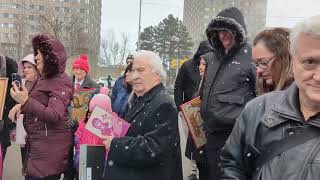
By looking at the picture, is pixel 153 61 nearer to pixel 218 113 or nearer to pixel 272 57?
pixel 218 113

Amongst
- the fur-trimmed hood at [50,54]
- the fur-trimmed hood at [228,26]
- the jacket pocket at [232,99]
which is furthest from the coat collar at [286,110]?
the fur-trimmed hood at [50,54]

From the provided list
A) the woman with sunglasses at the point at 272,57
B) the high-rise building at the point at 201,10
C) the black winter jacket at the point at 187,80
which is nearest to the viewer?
the woman with sunglasses at the point at 272,57

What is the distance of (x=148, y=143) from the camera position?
3.13 meters

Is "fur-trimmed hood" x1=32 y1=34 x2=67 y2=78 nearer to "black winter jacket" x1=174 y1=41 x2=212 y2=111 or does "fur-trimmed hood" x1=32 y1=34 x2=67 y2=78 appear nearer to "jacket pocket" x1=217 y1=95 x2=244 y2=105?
"jacket pocket" x1=217 y1=95 x2=244 y2=105

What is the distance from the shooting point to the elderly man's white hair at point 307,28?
73.0 inches

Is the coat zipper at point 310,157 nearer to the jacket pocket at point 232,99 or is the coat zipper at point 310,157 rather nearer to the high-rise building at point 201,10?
the jacket pocket at point 232,99

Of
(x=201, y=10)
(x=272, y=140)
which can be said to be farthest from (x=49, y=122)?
(x=201, y=10)

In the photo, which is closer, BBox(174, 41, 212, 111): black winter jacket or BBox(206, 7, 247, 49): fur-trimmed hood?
BBox(206, 7, 247, 49): fur-trimmed hood

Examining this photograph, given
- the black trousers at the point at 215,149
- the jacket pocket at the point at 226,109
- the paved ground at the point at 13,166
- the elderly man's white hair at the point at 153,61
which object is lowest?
the paved ground at the point at 13,166

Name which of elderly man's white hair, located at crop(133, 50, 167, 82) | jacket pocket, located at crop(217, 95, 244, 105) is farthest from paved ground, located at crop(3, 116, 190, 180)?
elderly man's white hair, located at crop(133, 50, 167, 82)

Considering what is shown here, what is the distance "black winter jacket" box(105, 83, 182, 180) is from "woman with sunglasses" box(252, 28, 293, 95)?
28.8 inches

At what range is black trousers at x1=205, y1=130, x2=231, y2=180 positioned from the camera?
3.68 metres

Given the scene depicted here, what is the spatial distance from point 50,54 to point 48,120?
0.61 metres

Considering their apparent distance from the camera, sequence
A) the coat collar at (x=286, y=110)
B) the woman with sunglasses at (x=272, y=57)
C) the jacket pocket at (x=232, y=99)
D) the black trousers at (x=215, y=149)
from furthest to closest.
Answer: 1. the black trousers at (x=215, y=149)
2. the jacket pocket at (x=232, y=99)
3. the woman with sunglasses at (x=272, y=57)
4. the coat collar at (x=286, y=110)
